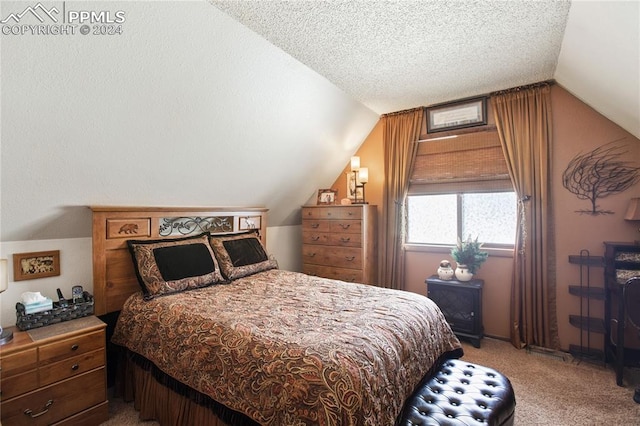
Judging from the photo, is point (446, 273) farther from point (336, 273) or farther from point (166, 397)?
point (166, 397)

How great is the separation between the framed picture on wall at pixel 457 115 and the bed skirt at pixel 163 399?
345 cm

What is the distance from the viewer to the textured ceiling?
76.0 inches

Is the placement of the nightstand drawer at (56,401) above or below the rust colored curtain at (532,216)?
below

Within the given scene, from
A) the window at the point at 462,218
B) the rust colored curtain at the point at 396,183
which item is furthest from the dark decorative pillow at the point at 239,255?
the window at the point at 462,218

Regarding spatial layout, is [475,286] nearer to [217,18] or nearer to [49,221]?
Answer: [217,18]

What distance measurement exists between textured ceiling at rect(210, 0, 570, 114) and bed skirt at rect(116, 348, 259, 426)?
2307mm

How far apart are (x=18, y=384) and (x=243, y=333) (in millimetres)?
1330

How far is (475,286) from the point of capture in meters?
3.20

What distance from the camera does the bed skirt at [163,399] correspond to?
5.35 feet

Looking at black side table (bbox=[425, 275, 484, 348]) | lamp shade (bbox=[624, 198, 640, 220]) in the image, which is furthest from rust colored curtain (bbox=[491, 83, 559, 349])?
lamp shade (bbox=[624, 198, 640, 220])

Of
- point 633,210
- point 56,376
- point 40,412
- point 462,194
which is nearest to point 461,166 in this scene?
point 462,194

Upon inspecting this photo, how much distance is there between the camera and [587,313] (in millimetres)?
2963

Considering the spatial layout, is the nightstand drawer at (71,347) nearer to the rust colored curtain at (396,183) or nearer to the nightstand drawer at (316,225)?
the nightstand drawer at (316,225)

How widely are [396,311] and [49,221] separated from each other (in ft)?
8.47
